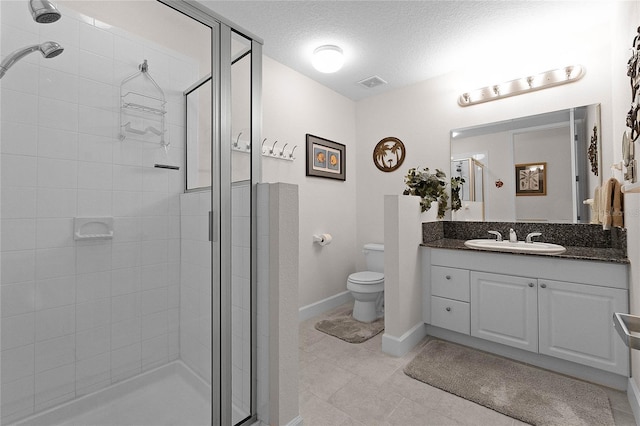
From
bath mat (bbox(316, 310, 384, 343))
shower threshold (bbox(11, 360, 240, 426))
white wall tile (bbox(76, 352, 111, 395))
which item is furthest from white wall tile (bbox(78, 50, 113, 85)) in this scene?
bath mat (bbox(316, 310, 384, 343))

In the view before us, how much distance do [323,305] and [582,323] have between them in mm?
2089

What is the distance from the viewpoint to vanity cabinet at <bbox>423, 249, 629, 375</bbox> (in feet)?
5.97

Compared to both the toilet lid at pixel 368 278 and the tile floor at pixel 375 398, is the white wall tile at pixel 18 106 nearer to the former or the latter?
the tile floor at pixel 375 398

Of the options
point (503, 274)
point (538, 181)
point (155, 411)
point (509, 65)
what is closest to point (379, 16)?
point (509, 65)

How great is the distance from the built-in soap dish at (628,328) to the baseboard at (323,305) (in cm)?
241

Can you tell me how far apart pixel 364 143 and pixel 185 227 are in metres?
2.50

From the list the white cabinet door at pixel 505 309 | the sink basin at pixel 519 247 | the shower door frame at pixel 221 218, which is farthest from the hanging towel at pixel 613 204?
the shower door frame at pixel 221 218

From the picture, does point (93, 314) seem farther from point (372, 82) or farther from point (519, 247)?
point (372, 82)

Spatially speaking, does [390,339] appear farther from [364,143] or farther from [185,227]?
[364,143]

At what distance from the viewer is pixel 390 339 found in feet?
7.54

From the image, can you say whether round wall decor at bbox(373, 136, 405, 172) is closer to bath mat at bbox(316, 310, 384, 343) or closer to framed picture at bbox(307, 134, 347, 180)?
framed picture at bbox(307, 134, 347, 180)

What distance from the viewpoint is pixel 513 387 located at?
6.12 ft

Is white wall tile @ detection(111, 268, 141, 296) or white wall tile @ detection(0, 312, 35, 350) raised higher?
white wall tile @ detection(111, 268, 141, 296)

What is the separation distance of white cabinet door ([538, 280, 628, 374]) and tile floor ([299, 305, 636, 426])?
0.22 m
